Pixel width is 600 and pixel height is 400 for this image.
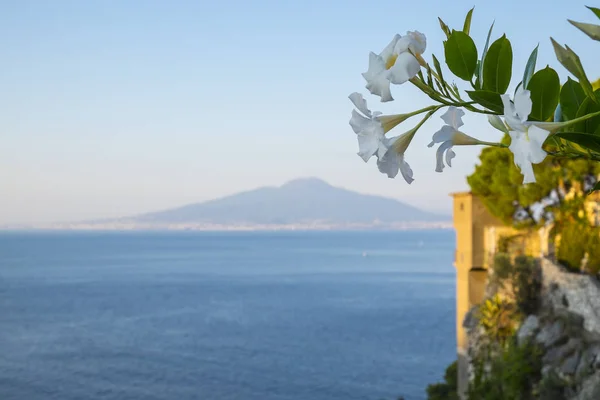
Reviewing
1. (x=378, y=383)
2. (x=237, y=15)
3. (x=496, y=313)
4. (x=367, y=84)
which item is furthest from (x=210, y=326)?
(x=367, y=84)

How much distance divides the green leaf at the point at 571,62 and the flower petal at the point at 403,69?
0.68ft

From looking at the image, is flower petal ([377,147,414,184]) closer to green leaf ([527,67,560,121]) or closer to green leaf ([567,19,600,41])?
green leaf ([527,67,560,121])

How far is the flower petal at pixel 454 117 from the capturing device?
4.01 ft

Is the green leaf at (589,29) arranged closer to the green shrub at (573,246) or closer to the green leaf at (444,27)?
the green leaf at (444,27)

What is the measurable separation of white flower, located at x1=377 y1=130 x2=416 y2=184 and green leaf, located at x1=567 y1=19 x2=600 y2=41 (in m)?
0.29

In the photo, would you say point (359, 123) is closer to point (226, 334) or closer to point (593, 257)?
point (593, 257)

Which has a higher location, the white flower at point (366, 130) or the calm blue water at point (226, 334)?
the white flower at point (366, 130)

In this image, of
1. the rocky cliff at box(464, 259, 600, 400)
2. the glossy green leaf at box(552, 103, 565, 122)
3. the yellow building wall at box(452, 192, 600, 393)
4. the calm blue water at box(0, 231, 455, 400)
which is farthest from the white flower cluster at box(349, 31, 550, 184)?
the calm blue water at box(0, 231, 455, 400)

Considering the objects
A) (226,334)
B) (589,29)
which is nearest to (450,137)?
(589,29)

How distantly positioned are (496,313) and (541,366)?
11.5 feet

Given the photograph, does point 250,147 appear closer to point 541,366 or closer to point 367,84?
point 541,366

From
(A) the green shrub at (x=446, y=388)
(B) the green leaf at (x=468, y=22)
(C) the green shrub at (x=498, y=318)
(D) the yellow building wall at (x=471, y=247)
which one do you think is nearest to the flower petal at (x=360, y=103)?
(B) the green leaf at (x=468, y=22)

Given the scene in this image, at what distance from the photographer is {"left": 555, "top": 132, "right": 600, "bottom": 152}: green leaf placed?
3.66ft

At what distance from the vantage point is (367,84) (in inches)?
43.5
